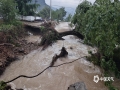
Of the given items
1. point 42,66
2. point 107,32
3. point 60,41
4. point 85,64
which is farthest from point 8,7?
point 107,32

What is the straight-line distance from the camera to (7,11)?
43.9 ft

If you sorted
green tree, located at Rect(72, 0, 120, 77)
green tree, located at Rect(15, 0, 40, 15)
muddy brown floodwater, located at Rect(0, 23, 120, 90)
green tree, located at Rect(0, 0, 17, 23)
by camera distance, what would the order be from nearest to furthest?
green tree, located at Rect(72, 0, 120, 77) < muddy brown floodwater, located at Rect(0, 23, 120, 90) < green tree, located at Rect(0, 0, 17, 23) < green tree, located at Rect(15, 0, 40, 15)

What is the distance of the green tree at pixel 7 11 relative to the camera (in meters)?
12.9

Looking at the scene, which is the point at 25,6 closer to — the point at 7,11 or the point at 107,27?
the point at 7,11

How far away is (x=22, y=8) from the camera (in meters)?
21.3

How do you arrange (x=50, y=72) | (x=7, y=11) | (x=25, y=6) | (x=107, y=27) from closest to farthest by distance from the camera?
(x=107, y=27) → (x=50, y=72) → (x=7, y=11) → (x=25, y=6)

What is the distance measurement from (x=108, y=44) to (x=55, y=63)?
349 cm

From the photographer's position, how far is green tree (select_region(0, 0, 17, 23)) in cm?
1294

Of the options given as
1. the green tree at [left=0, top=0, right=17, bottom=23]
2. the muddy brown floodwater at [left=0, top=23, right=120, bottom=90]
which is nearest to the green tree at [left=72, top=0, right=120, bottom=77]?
the muddy brown floodwater at [left=0, top=23, right=120, bottom=90]

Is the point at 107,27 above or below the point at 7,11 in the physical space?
below

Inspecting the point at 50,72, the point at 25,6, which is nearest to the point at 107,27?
the point at 50,72

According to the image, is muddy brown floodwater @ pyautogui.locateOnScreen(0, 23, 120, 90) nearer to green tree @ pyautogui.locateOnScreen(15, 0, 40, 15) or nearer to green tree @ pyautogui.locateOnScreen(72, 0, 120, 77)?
green tree @ pyautogui.locateOnScreen(72, 0, 120, 77)

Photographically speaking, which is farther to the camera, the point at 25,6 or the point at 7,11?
the point at 25,6

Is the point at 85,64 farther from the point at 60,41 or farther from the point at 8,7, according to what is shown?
the point at 8,7
